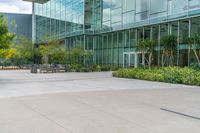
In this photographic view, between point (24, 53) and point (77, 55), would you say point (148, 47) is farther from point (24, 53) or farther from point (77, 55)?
point (24, 53)

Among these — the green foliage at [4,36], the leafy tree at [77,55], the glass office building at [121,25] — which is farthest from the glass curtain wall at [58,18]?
the green foliage at [4,36]

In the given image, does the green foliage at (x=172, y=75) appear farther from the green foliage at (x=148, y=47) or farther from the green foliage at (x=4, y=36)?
the green foliage at (x=4, y=36)

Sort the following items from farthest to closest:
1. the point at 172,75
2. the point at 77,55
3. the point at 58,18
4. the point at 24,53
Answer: the point at 58,18 → the point at 24,53 → the point at 77,55 → the point at 172,75

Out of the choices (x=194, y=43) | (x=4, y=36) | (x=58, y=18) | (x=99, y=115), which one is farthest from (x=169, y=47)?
(x=58, y=18)

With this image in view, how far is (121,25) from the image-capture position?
3244cm

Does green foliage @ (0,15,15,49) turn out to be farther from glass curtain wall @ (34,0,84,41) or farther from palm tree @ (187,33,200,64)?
glass curtain wall @ (34,0,84,41)

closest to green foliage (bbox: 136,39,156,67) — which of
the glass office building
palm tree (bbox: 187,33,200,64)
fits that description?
the glass office building

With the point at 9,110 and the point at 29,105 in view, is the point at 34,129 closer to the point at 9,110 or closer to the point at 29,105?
the point at 9,110

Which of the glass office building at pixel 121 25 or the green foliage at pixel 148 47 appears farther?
the green foliage at pixel 148 47

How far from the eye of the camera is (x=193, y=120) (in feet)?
23.1

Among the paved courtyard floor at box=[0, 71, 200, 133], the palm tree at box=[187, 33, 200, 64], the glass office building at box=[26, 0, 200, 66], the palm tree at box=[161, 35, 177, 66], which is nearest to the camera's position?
the paved courtyard floor at box=[0, 71, 200, 133]

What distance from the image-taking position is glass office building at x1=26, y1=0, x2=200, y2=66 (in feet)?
79.9

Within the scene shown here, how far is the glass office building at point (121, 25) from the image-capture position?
24.4 m

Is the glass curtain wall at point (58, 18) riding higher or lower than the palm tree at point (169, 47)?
higher
